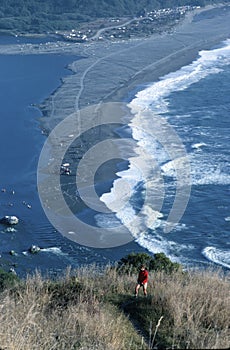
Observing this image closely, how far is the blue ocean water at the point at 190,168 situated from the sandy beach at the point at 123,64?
8.40 ft

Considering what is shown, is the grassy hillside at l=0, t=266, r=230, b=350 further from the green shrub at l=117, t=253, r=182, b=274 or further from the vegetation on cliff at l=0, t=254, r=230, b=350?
the green shrub at l=117, t=253, r=182, b=274

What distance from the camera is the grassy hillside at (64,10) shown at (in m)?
83.9

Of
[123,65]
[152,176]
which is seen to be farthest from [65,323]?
[123,65]

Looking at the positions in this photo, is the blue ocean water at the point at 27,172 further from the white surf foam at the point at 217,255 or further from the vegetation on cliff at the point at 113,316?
the vegetation on cliff at the point at 113,316

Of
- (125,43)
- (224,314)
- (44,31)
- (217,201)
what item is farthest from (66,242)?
(44,31)

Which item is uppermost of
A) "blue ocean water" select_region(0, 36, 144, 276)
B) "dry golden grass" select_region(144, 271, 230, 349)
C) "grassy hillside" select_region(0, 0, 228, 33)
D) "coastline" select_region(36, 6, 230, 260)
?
"dry golden grass" select_region(144, 271, 230, 349)

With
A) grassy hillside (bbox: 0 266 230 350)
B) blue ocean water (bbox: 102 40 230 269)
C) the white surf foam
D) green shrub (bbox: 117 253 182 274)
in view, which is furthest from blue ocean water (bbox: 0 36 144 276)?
grassy hillside (bbox: 0 266 230 350)

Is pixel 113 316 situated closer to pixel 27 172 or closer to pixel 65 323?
pixel 65 323

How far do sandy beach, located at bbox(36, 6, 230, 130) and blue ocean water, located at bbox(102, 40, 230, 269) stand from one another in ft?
8.40

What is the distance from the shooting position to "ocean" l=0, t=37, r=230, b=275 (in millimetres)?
21688

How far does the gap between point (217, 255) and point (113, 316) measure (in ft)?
44.6

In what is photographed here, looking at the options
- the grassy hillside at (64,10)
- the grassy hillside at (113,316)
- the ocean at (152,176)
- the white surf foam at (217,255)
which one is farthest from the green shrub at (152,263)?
the grassy hillside at (64,10)

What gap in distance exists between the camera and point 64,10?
94.8 metres

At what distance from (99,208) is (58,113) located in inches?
627
